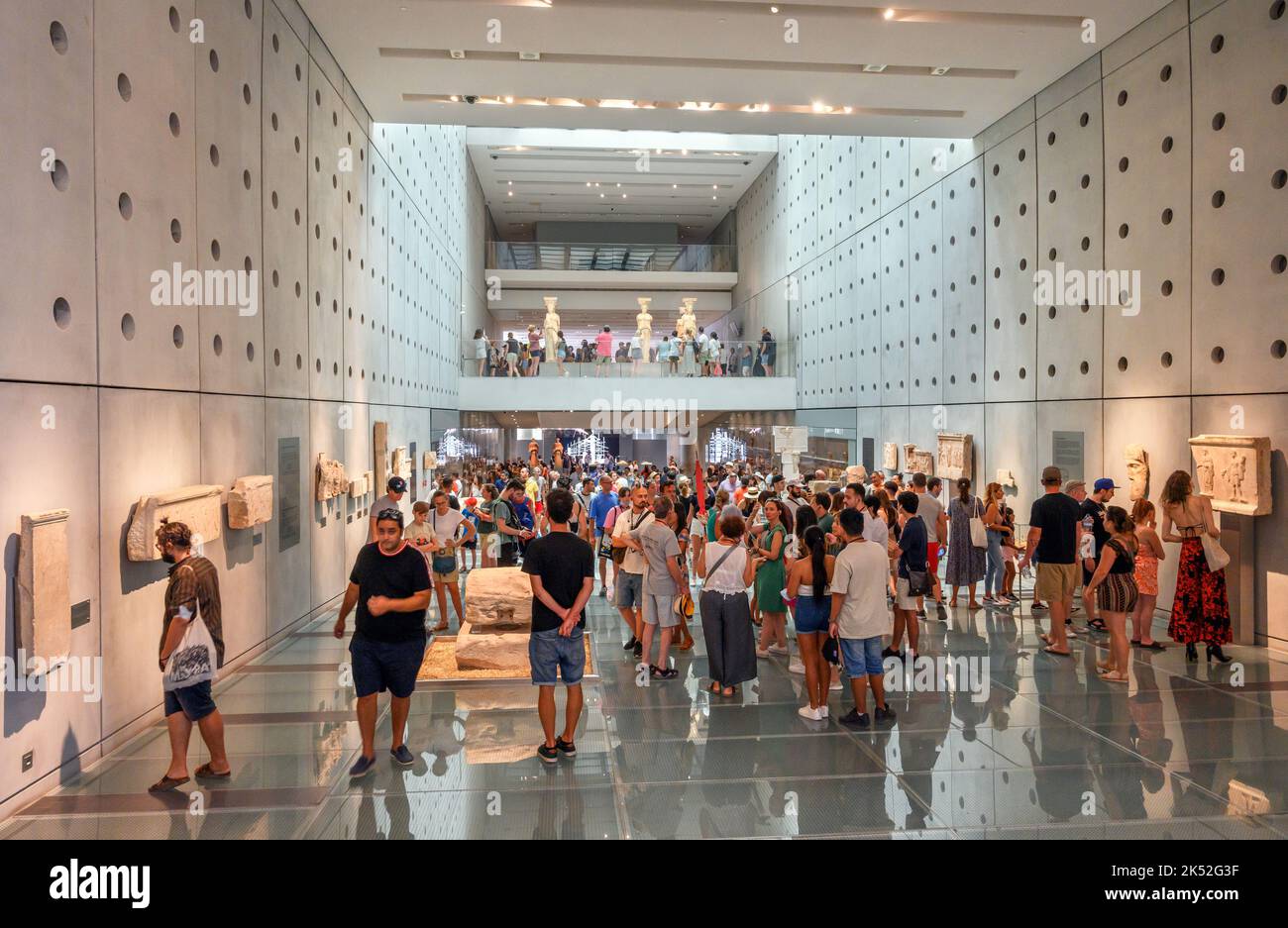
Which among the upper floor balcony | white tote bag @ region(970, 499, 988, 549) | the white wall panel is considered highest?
the upper floor balcony

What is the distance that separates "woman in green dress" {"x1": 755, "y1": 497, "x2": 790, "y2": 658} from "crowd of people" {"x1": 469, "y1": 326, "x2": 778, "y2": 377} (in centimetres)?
1885

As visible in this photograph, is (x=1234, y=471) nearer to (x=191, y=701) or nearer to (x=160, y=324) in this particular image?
(x=191, y=701)

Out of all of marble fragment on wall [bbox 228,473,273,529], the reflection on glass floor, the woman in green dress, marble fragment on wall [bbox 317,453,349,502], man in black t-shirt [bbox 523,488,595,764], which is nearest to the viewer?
the reflection on glass floor

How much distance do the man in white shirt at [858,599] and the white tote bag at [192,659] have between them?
4.40 metres

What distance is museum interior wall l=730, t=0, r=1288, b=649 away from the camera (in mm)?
9469

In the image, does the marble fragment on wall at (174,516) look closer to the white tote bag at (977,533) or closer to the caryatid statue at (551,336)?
the white tote bag at (977,533)

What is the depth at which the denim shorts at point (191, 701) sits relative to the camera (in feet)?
18.8

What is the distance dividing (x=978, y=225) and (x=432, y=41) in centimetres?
985

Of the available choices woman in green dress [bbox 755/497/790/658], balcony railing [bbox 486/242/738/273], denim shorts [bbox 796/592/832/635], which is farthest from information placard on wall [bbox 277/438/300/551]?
balcony railing [bbox 486/242/738/273]

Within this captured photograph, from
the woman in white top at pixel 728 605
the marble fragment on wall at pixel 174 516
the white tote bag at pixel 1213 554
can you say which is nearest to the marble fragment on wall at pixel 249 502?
the marble fragment on wall at pixel 174 516

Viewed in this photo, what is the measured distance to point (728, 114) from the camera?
602 inches

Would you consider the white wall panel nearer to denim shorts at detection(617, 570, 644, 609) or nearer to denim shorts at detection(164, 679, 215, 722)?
denim shorts at detection(164, 679, 215, 722)
